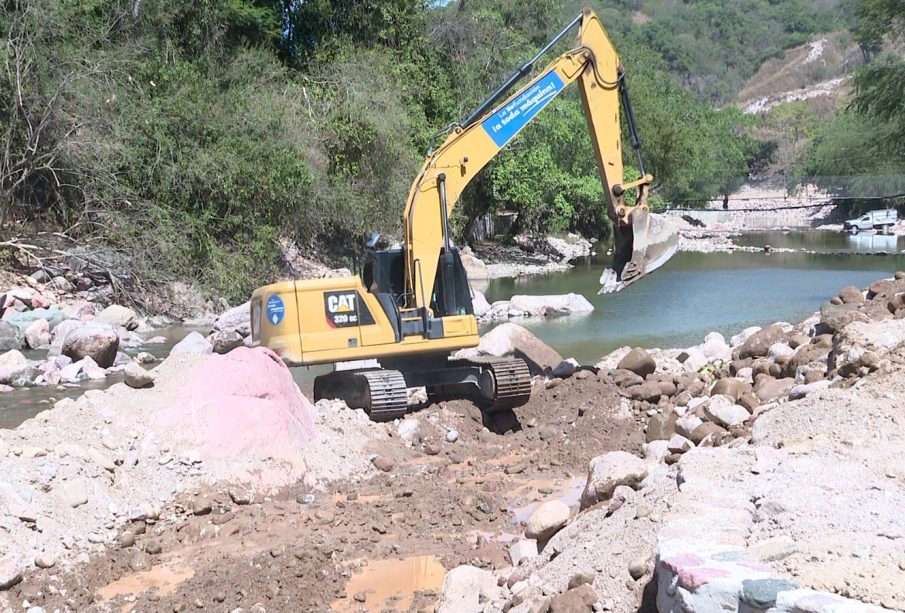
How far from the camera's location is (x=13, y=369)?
1352cm

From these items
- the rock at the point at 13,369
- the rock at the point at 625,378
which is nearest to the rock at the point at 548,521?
the rock at the point at 625,378

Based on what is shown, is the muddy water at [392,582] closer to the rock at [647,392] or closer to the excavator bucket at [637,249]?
the rock at [647,392]

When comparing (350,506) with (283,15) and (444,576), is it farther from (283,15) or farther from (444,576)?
(283,15)

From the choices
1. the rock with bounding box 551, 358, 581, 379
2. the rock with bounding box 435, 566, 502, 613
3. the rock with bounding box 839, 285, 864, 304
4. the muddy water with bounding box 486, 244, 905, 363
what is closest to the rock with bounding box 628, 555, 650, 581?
the rock with bounding box 435, 566, 502, 613

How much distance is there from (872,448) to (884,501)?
0.96 m

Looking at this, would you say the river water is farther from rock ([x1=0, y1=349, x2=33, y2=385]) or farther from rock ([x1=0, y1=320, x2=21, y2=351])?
rock ([x1=0, y1=320, x2=21, y2=351])

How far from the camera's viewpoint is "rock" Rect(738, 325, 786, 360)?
11.8 m

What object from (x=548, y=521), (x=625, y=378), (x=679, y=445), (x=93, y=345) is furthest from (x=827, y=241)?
(x=548, y=521)

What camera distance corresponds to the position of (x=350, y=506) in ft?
26.3

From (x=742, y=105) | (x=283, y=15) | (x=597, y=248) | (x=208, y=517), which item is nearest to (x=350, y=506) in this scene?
(x=208, y=517)

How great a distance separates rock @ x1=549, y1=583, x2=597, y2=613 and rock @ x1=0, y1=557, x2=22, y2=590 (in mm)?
3610

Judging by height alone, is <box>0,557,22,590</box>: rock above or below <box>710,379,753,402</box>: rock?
below

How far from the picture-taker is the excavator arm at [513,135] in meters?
10.8

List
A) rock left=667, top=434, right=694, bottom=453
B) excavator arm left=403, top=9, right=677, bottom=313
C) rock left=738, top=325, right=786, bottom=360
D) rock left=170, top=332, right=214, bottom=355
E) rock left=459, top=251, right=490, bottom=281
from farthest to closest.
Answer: rock left=459, top=251, right=490, bottom=281, rock left=170, top=332, right=214, bottom=355, rock left=738, top=325, right=786, bottom=360, excavator arm left=403, top=9, right=677, bottom=313, rock left=667, top=434, right=694, bottom=453
